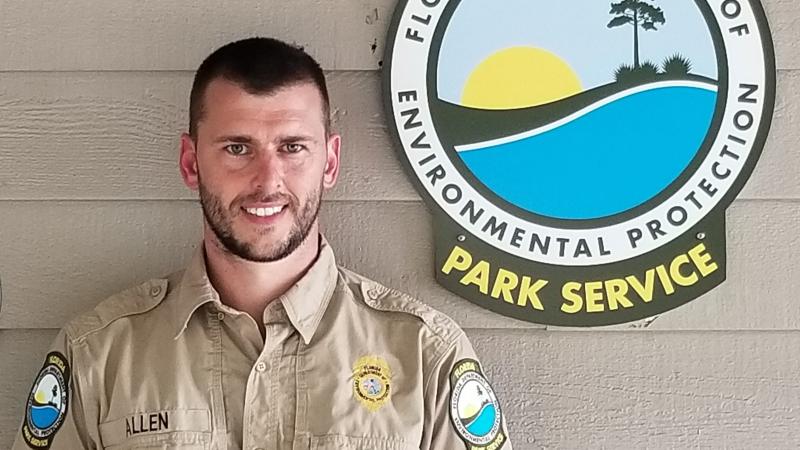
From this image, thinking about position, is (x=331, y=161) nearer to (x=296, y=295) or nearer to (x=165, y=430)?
(x=296, y=295)

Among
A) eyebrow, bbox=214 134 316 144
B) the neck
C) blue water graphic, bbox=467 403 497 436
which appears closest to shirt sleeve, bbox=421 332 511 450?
blue water graphic, bbox=467 403 497 436

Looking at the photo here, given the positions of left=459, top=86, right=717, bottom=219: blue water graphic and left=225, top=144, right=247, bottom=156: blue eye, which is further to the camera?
left=459, top=86, right=717, bottom=219: blue water graphic

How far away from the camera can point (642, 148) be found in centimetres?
136

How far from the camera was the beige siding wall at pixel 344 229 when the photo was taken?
1.37m

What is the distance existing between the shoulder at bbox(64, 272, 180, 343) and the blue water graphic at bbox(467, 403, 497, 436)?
1.39 feet

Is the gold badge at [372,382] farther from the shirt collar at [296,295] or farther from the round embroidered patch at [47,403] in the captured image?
the round embroidered patch at [47,403]

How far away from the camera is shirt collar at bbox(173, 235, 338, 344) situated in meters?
1.25

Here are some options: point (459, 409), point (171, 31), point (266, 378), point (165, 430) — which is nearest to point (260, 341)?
point (266, 378)

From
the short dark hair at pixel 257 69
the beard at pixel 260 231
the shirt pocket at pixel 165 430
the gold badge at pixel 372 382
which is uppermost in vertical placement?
the short dark hair at pixel 257 69

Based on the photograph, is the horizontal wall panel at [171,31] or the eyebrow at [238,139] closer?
the eyebrow at [238,139]

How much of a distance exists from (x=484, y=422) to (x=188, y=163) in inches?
19.3

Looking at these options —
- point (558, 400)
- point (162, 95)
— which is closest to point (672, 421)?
point (558, 400)

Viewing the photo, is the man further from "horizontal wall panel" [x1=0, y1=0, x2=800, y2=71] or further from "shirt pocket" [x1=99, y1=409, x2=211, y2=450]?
"horizontal wall panel" [x1=0, y1=0, x2=800, y2=71]

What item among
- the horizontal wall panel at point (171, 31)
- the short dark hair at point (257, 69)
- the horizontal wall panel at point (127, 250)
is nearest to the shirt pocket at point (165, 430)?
the horizontal wall panel at point (127, 250)
